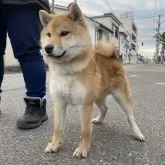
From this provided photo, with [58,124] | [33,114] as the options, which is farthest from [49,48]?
[33,114]

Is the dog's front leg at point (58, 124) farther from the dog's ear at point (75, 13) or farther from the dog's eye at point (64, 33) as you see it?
the dog's ear at point (75, 13)

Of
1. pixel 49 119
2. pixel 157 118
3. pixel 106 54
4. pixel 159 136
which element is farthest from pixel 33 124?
pixel 157 118

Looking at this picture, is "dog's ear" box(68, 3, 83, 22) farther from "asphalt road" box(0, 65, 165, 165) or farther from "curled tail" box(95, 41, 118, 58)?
"asphalt road" box(0, 65, 165, 165)

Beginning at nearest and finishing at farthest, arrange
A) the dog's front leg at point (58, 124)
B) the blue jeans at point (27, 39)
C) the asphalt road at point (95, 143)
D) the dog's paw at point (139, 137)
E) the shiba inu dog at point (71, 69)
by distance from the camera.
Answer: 1. the asphalt road at point (95, 143)
2. the shiba inu dog at point (71, 69)
3. the dog's front leg at point (58, 124)
4. the dog's paw at point (139, 137)
5. the blue jeans at point (27, 39)

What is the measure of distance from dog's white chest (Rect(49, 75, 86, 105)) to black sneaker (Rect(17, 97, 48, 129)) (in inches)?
25.0

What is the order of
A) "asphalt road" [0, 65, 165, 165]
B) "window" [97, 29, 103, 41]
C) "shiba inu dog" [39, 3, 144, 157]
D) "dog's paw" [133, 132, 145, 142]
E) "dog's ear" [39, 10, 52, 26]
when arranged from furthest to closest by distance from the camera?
"window" [97, 29, 103, 41] < "dog's paw" [133, 132, 145, 142] < "dog's ear" [39, 10, 52, 26] < "shiba inu dog" [39, 3, 144, 157] < "asphalt road" [0, 65, 165, 165]

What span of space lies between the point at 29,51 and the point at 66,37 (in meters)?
0.73

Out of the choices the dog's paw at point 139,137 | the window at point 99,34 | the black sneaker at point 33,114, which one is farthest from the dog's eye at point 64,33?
the window at point 99,34

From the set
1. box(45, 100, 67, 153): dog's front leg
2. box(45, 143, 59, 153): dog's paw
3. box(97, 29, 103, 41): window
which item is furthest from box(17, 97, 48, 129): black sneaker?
box(97, 29, 103, 41): window

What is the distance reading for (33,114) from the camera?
10.0ft

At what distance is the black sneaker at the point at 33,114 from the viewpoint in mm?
2965

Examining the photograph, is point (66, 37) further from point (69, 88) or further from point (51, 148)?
point (51, 148)

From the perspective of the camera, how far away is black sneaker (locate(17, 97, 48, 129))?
2965 millimetres

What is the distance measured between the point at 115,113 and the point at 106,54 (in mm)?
1049
